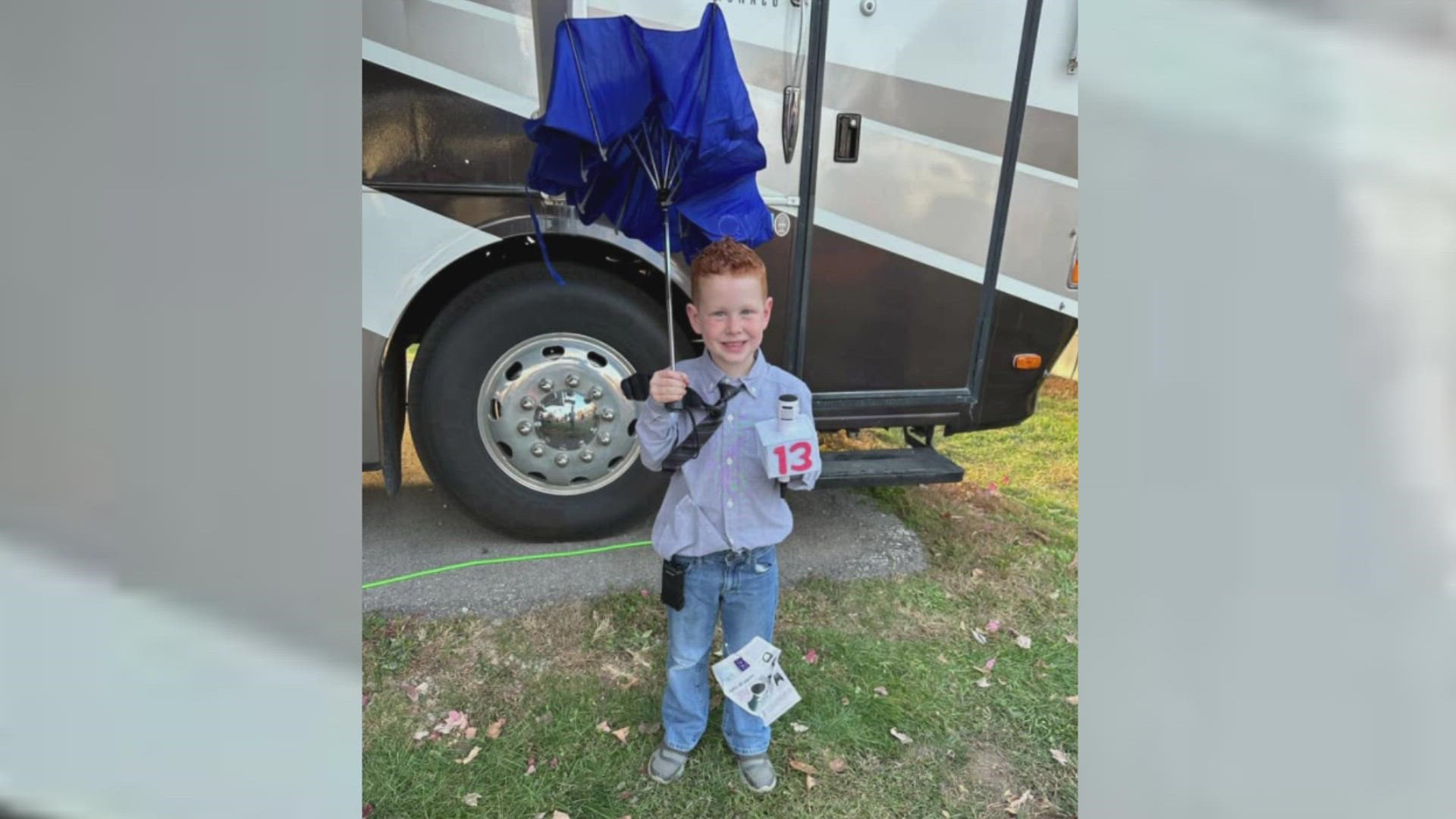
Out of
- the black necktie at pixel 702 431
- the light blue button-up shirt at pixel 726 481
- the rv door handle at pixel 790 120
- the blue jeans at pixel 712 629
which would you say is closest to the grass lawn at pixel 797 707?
the blue jeans at pixel 712 629

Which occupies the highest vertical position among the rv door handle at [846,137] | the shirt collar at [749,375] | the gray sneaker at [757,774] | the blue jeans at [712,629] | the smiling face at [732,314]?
the rv door handle at [846,137]

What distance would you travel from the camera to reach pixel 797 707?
285cm

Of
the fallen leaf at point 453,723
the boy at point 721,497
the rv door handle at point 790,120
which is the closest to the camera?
the boy at point 721,497

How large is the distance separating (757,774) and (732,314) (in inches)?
51.2

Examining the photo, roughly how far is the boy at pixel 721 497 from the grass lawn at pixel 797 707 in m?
0.18

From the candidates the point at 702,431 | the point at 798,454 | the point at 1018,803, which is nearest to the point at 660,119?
the point at 702,431

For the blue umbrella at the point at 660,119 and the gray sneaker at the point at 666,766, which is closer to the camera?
the blue umbrella at the point at 660,119

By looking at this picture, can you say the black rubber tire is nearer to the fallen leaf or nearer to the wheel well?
the wheel well

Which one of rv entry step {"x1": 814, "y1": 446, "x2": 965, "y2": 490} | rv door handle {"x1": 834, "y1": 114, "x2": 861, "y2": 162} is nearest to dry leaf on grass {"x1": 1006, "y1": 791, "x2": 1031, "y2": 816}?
rv entry step {"x1": 814, "y1": 446, "x2": 965, "y2": 490}

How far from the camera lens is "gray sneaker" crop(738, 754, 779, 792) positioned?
249 centimetres

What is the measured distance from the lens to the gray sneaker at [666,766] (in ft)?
8.27

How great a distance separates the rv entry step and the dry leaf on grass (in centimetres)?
128

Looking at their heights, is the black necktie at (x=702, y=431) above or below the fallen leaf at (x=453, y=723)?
above

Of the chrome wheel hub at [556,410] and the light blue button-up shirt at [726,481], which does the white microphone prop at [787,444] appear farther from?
the chrome wheel hub at [556,410]
